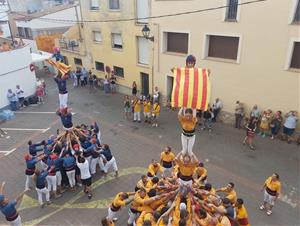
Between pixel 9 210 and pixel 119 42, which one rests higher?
pixel 119 42

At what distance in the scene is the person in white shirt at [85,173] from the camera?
388 inches

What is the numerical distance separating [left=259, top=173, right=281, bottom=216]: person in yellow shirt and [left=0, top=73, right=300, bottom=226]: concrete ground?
1.18ft

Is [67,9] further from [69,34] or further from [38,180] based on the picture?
[38,180]

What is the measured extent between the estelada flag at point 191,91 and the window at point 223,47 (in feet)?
32.0

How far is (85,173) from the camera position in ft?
33.0

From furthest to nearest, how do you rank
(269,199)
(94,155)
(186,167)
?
1. (94,155)
2. (269,199)
3. (186,167)

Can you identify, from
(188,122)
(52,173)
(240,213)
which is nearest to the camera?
(188,122)

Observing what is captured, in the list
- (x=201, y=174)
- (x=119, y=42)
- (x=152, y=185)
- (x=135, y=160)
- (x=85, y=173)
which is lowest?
(x=135, y=160)

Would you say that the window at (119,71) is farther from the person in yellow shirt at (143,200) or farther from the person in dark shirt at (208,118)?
the person in yellow shirt at (143,200)

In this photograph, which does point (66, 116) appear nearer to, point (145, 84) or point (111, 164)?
point (111, 164)

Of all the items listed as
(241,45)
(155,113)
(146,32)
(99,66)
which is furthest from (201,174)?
(99,66)

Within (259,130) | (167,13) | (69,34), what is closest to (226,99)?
(259,130)

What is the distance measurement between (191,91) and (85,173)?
6077 millimetres

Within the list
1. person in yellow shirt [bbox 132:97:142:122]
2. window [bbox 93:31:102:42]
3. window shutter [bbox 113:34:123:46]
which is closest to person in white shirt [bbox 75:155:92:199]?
person in yellow shirt [bbox 132:97:142:122]
